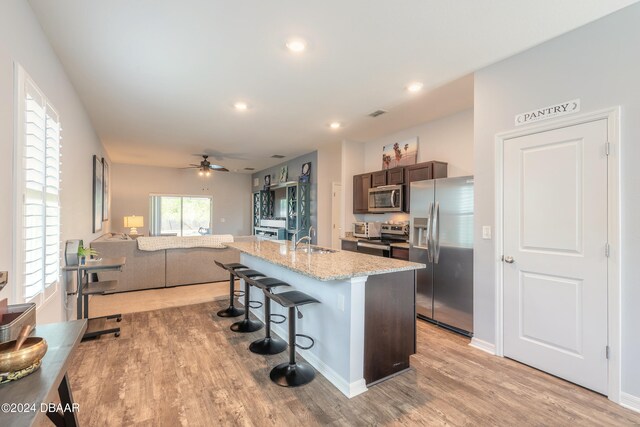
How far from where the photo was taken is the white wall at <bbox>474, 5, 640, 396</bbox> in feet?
6.84

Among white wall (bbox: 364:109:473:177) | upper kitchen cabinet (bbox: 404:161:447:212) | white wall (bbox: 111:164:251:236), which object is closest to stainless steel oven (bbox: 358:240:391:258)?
upper kitchen cabinet (bbox: 404:161:447:212)

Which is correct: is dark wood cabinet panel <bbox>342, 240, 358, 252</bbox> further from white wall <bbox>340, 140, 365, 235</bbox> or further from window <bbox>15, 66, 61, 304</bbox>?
window <bbox>15, 66, 61, 304</bbox>

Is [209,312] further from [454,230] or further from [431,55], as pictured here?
[431,55]

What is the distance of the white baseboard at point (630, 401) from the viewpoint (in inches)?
80.4

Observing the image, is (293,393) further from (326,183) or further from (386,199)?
(326,183)

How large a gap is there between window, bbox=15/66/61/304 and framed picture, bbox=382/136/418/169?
14.4 ft

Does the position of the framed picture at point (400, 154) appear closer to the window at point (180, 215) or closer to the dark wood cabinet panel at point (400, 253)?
the dark wood cabinet panel at point (400, 253)

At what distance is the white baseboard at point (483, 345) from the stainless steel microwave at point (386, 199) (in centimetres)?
215

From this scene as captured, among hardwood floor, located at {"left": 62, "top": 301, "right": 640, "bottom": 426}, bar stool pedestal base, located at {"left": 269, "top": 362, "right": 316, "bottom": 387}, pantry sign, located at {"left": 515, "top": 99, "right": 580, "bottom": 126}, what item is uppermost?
pantry sign, located at {"left": 515, "top": 99, "right": 580, "bottom": 126}

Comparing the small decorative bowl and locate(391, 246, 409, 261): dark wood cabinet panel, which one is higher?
the small decorative bowl

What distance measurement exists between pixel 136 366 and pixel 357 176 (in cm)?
428

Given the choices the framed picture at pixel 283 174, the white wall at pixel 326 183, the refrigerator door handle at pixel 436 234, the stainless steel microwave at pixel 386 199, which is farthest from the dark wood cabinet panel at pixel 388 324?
the framed picture at pixel 283 174

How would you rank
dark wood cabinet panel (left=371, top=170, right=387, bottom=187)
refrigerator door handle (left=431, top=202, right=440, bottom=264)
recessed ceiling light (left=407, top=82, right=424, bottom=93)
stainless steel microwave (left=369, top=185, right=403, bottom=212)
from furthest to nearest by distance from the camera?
dark wood cabinet panel (left=371, top=170, right=387, bottom=187) < stainless steel microwave (left=369, top=185, right=403, bottom=212) < refrigerator door handle (left=431, top=202, right=440, bottom=264) < recessed ceiling light (left=407, top=82, right=424, bottom=93)

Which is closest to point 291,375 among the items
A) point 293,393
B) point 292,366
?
point 292,366
